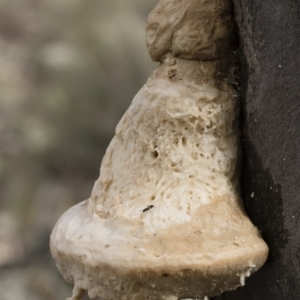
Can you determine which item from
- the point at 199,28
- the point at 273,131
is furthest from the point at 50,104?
the point at 273,131

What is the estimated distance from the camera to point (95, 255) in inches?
34.4

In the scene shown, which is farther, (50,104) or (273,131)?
(50,104)

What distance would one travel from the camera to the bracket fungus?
85cm

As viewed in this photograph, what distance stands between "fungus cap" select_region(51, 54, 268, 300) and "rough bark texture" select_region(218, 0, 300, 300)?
0.05 m

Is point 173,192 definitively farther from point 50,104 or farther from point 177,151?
point 50,104

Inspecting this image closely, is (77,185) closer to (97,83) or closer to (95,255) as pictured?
(97,83)

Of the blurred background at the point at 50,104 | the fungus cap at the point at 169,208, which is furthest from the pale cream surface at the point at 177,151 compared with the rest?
the blurred background at the point at 50,104

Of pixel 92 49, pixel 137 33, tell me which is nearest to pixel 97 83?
pixel 92 49

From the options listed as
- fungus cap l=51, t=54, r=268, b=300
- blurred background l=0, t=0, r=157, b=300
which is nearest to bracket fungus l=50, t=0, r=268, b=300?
fungus cap l=51, t=54, r=268, b=300

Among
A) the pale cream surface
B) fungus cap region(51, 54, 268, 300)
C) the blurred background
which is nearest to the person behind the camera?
fungus cap region(51, 54, 268, 300)

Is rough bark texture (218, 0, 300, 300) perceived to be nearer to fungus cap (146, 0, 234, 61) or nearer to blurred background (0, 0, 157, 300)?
fungus cap (146, 0, 234, 61)

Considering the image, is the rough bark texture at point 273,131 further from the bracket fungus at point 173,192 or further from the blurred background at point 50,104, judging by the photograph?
the blurred background at point 50,104

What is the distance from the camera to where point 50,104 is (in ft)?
11.3

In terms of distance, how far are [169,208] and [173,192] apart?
41mm
